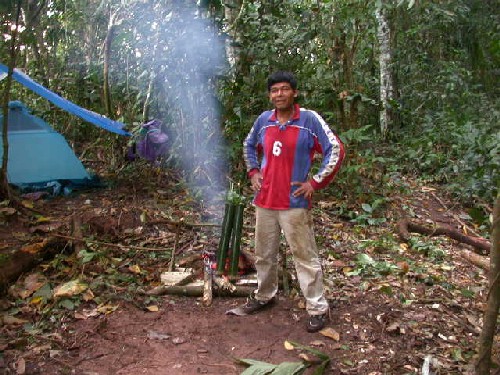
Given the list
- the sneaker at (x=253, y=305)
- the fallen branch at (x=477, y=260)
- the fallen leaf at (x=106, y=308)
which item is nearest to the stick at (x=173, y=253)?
the fallen leaf at (x=106, y=308)

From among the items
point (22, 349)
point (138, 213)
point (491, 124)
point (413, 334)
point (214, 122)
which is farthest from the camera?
point (491, 124)

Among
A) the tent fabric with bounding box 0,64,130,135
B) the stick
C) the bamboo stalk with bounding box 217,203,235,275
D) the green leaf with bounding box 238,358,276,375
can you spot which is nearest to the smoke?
the tent fabric with bounding box 0,64,130,135

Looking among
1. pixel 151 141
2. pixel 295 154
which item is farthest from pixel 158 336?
pixel 151 141

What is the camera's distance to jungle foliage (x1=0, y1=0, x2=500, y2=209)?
5887mm

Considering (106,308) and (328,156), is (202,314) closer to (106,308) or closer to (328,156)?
(106,308)

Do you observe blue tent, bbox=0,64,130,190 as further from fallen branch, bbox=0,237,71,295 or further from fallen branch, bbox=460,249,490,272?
fallen branch, bbox=460,249,490,272

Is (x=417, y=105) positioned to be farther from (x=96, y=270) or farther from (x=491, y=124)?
(x=96, y=270)

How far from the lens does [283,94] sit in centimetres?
344

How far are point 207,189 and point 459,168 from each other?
4.07 m

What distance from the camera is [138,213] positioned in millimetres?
5387

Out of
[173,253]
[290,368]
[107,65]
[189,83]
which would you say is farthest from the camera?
[107,65]

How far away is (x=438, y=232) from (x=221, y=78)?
320cm

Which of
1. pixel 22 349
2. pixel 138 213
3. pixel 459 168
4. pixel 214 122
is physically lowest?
pixel 22 349

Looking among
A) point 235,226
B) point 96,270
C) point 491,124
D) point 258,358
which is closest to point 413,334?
point 258,358
